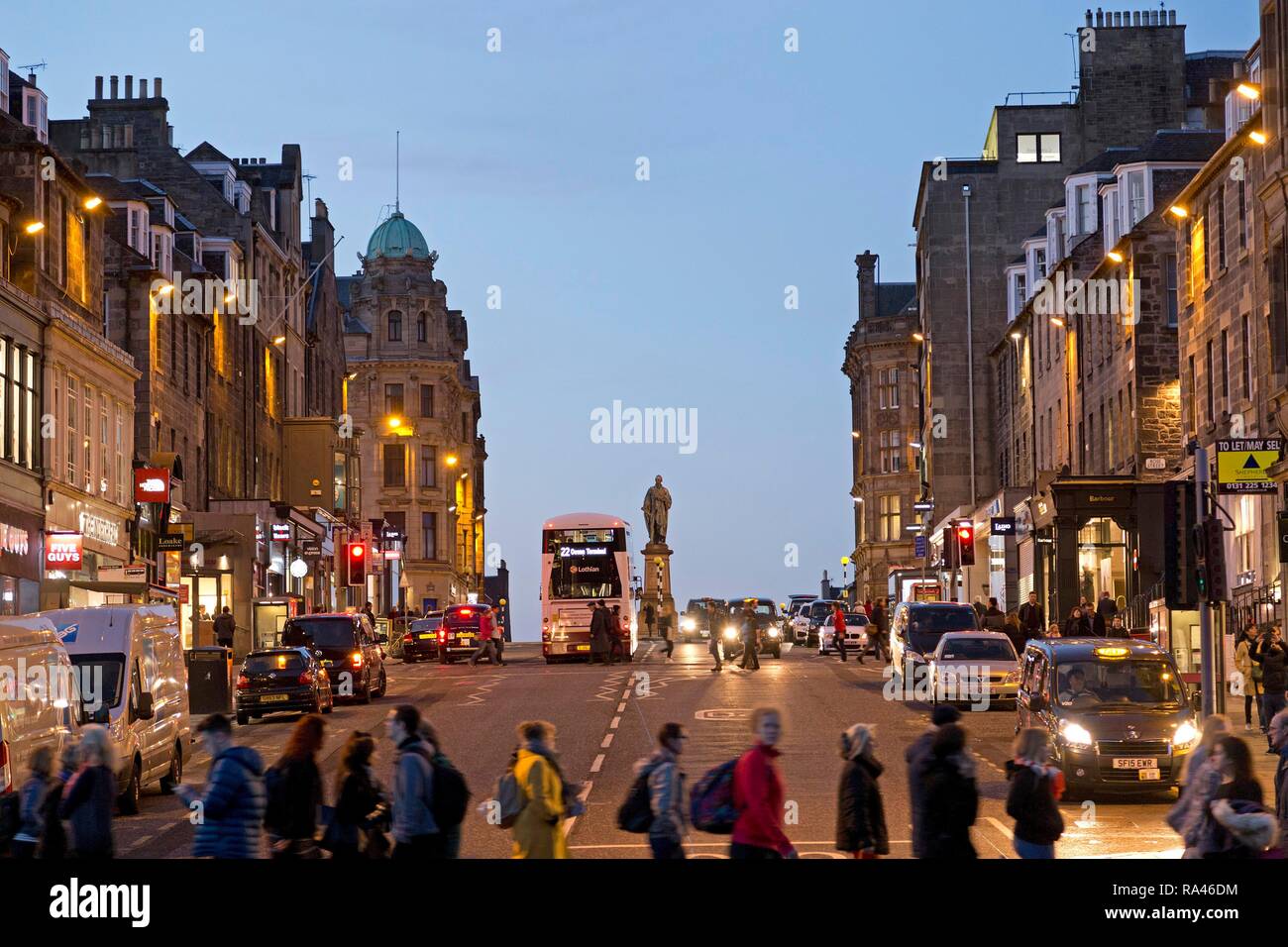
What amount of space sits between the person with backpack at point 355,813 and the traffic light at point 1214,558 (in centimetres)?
1426

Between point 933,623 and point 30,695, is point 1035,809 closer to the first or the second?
point 30,695

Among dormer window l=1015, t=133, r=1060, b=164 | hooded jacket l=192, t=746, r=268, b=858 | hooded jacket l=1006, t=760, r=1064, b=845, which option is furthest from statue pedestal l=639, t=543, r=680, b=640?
hooded jacket l=192, t=746, r=268, b=858

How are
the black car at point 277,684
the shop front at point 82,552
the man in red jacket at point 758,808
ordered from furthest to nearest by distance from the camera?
the shop front at point 82,552 → the black car at point 277,684 → the man in red jacket at point 758,808

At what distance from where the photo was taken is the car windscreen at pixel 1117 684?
24.3 meters

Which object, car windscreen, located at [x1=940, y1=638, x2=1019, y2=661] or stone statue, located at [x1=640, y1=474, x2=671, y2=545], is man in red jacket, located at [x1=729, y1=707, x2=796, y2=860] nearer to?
car windscreen, located at [x1=940, y1=638, x2=1019, y2=661]

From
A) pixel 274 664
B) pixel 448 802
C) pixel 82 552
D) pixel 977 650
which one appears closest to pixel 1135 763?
pixel 448 802

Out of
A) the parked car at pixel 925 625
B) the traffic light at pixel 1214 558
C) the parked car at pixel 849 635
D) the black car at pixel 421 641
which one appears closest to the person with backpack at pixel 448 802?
the traffic light at pixel 1214 558

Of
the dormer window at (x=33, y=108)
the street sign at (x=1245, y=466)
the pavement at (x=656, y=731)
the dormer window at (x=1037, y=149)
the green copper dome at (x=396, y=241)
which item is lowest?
the pavement at (x=656, y=731)

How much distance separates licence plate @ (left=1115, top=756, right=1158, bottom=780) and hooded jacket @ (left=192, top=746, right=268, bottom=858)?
12.6m

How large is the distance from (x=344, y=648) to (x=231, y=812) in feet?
94.5

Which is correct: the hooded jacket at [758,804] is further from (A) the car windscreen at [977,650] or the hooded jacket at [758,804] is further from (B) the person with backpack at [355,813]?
(A) the car windscreen at [977,650]

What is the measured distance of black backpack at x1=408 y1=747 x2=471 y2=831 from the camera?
13.4 m

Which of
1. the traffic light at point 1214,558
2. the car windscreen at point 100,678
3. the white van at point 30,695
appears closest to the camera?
the white van at point 30,695
